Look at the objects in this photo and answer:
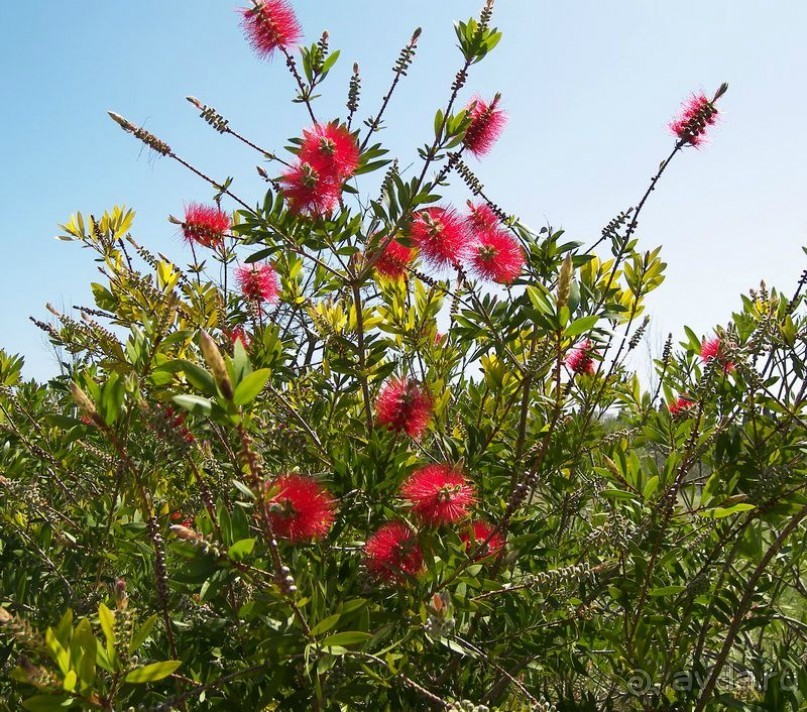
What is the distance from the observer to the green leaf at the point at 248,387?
2.56 feet

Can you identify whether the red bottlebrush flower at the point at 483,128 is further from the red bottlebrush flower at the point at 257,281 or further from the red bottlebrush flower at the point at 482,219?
the red bottlebrush flower at the point at 257,281

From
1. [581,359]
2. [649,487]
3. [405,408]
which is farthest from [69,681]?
[581,359]

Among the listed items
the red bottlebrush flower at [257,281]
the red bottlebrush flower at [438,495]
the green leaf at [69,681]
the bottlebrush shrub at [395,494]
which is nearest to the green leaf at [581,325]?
the bottlebrush shrub at [395,494]

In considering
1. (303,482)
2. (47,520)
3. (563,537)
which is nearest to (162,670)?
(303,482)

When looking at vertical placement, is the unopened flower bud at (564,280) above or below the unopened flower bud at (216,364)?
above

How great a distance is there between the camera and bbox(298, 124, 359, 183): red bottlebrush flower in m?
1.69

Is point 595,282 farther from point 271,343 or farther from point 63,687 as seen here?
point 63,687

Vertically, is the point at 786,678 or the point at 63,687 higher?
the point at 786,678

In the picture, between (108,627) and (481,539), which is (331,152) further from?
(108,627)

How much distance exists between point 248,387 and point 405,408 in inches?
28.0

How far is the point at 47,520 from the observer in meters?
1.54

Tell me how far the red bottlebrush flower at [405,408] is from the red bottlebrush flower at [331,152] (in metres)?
0.62

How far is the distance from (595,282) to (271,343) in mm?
971

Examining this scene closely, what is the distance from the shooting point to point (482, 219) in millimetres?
1841
